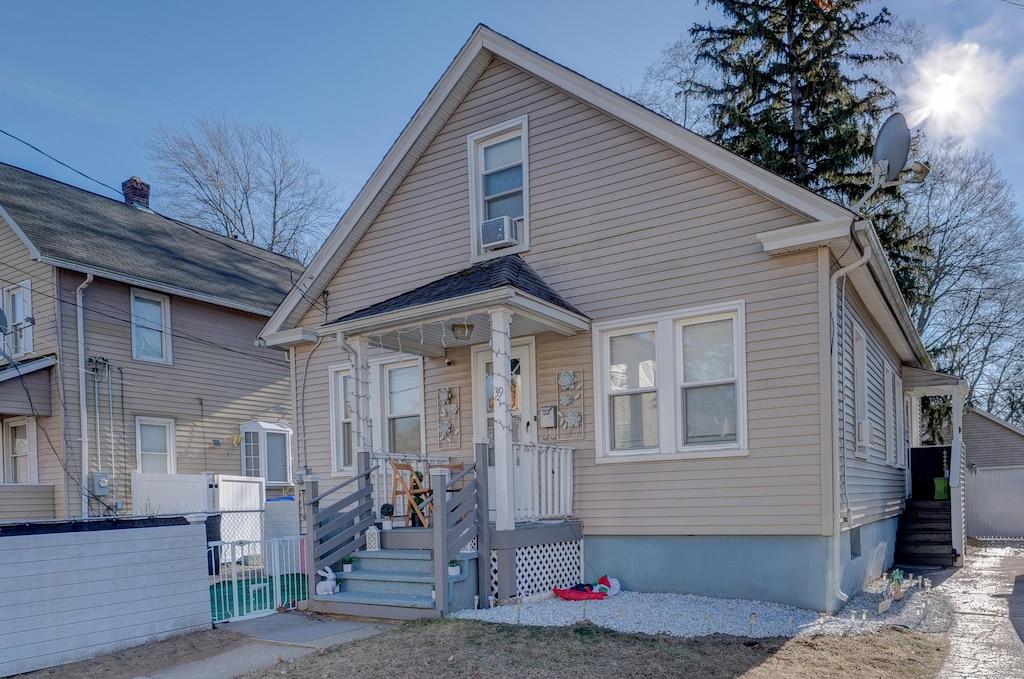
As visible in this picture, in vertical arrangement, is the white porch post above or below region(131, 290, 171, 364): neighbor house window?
below

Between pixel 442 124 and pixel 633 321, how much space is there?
12.7ft

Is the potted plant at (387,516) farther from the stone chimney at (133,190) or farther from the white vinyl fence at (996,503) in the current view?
the white vinyl fence at (996,503)

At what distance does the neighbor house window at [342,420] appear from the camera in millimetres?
10703

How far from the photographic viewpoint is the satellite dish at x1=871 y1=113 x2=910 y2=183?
26.3 ft

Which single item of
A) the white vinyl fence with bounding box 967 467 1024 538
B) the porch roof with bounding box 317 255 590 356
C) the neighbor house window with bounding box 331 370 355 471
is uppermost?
the porch roof with bounding box 317 255 590 356

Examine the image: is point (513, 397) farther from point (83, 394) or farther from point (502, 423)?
point (83, 394)

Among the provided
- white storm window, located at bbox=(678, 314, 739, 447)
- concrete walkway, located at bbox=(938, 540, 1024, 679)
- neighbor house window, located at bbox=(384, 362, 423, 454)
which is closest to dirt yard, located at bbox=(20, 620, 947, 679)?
concrete walkway, located at bbox=(938, 540, 1024, 679)

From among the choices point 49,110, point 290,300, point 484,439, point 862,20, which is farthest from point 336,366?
point 862,20

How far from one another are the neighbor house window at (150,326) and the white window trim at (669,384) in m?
9.75

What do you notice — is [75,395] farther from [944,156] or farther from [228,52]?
[944,156]

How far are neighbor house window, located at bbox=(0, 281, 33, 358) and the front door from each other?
907 cm

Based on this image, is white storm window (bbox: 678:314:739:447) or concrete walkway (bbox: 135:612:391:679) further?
white storm window (bbox: 678:314:739:447)

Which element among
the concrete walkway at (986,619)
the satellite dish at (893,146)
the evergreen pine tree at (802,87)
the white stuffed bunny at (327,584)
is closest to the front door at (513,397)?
the white stuffed bunny at (327,584)

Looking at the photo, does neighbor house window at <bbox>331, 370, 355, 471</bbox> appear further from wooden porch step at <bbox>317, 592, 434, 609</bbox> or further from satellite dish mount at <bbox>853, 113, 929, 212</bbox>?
satellite dish mount at <bbox>853, 113, 929, 212</bbox>
